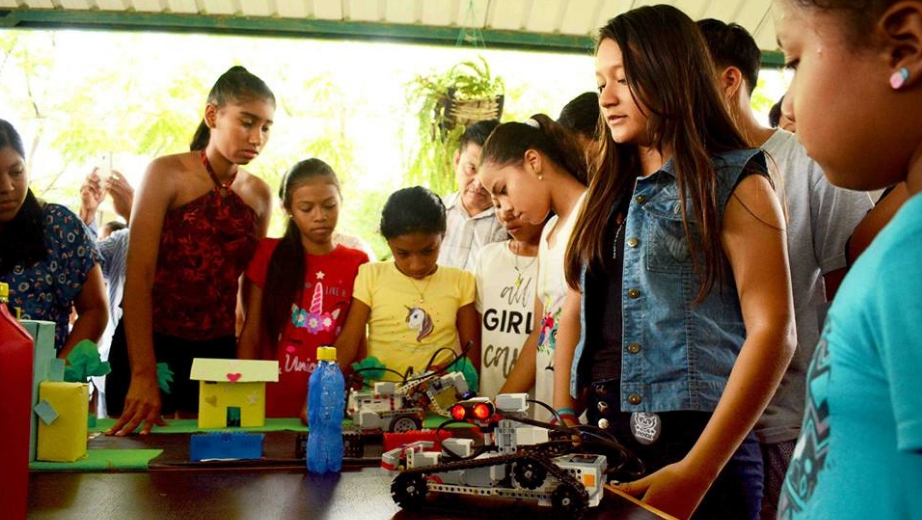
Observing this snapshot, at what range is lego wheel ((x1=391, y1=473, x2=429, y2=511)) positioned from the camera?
127 cm

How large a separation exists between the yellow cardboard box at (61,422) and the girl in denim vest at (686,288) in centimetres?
95

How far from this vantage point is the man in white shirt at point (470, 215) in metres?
3.56

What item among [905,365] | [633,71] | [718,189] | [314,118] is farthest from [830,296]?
[314,118]

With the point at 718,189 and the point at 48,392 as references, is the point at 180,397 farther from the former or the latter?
the point at 718,189

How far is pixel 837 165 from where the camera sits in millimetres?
747

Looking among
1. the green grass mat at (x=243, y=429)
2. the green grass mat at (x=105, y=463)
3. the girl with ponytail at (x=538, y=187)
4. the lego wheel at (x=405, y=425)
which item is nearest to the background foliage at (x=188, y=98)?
the girl with ponytail at (x=538, y=187)

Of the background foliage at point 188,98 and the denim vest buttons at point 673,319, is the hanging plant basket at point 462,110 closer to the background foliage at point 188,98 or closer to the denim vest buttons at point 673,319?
the background foliage at point 188,98

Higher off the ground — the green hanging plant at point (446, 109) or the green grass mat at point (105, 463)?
the green hanging plant at point (446, 109)

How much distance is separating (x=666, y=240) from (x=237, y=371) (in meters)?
1.21

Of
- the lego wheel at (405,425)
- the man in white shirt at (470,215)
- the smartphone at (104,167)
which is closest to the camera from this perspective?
the lego wheel at (405,425)

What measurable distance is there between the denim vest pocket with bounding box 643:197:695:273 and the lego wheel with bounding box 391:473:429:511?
0.60 metres

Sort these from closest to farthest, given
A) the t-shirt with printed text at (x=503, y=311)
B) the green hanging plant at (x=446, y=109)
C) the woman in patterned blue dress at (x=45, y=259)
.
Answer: the woman in patterned blue dress at (x=45, y=259) < the t-shirt with printed text at (x=503, y=311) < the green hanging plant at (x=446, y=109)

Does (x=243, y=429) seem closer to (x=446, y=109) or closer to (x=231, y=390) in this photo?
(x=231, y=390)

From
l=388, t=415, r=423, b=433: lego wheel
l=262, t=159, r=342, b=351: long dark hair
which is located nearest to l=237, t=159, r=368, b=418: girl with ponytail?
l=262, t=159, r=342, b=351: long dark hair
